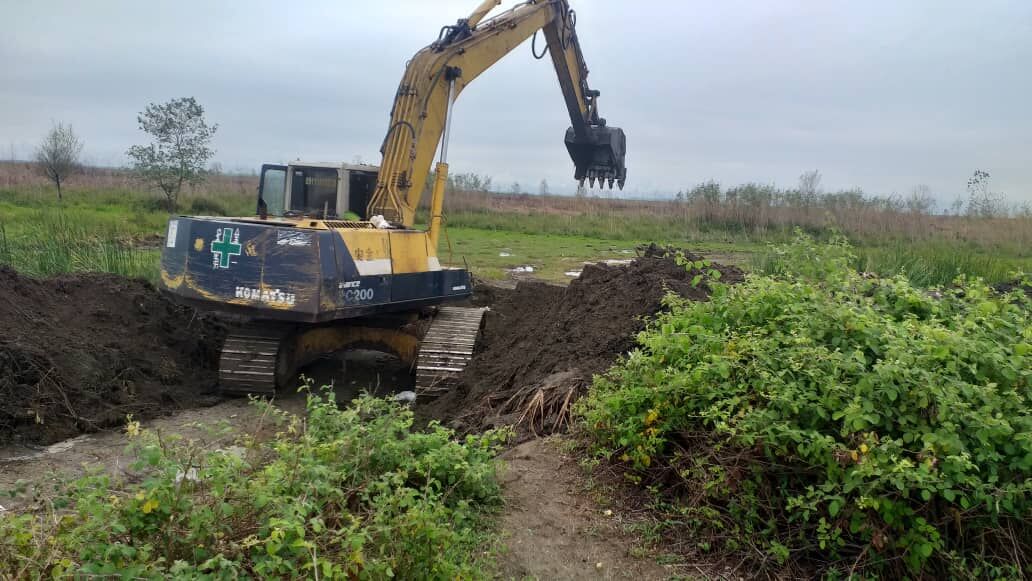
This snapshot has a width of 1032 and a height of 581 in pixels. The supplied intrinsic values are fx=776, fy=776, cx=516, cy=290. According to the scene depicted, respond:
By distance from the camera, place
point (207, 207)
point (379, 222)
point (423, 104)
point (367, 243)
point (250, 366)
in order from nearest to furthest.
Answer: point (367, 243), point (250, 366), point (379, 222), point (423, 104), point (207, 207)

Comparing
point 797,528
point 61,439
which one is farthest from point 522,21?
point 797,528

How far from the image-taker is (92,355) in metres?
7.49

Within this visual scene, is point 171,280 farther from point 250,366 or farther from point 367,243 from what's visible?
point 367,243

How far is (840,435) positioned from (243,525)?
8.90 ft

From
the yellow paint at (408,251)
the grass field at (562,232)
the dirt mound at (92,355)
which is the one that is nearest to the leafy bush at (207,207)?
the grass field at (562,232)

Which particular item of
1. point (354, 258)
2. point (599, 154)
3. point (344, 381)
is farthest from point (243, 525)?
point (599, 154)

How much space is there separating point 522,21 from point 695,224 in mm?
19885

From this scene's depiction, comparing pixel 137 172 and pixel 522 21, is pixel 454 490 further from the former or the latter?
pixel 137 172

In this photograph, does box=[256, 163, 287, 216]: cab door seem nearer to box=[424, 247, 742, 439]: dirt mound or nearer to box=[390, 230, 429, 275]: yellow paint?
box=[390, 230, 429, 275]: yellow paint

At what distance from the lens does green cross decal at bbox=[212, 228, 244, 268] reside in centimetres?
711

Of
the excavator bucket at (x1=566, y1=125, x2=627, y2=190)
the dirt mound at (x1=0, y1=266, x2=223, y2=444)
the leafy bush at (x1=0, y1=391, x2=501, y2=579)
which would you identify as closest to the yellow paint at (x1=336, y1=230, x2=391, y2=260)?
the dirt mound at (x1=0, y1=266, x2=223, y2=444)

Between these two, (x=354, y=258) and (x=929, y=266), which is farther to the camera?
(x=929, y=266)

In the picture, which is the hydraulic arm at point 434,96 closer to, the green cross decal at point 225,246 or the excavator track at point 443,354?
the excavator track at point 443,354

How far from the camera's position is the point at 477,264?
18.0 m
